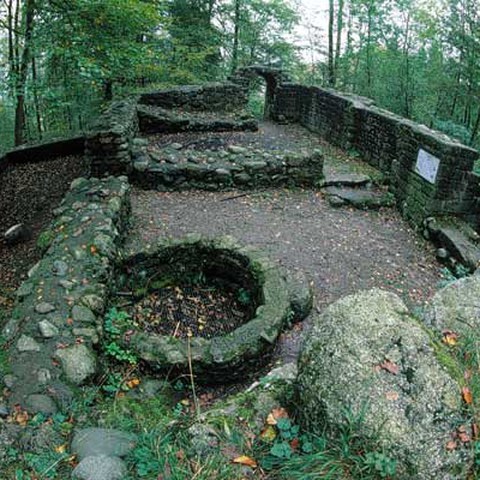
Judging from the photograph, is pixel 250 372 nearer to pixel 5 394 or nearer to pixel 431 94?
pixel 5 394

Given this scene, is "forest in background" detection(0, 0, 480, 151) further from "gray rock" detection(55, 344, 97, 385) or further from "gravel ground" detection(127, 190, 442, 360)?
"gray rock" detection(55, 344, 97, 385)

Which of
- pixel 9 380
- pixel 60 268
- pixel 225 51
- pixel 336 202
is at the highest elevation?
pixel 225 51

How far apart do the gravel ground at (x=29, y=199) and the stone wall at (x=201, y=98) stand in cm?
287

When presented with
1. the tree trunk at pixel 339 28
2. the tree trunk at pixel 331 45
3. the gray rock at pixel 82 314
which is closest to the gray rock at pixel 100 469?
the gray rock at pixel 82 314

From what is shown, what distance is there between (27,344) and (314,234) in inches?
163

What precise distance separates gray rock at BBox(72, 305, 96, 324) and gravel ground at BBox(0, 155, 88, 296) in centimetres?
232

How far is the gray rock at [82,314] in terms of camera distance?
3.65 metres

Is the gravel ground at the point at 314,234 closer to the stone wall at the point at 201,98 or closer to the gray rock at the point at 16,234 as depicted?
the gray rock at the point at 16,234

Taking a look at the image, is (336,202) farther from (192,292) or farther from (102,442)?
(102,442)

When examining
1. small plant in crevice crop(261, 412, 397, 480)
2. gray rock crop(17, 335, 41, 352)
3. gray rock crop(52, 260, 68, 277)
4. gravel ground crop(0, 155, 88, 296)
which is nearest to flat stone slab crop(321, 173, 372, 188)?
gravel ground crop(0, 155, 88, 296)

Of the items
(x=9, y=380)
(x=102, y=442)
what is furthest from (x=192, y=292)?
(x=102, y=442)

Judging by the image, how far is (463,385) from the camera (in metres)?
1.87

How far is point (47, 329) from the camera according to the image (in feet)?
11.2

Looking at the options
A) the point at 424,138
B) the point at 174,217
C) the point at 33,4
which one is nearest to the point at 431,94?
the point at 424,138
